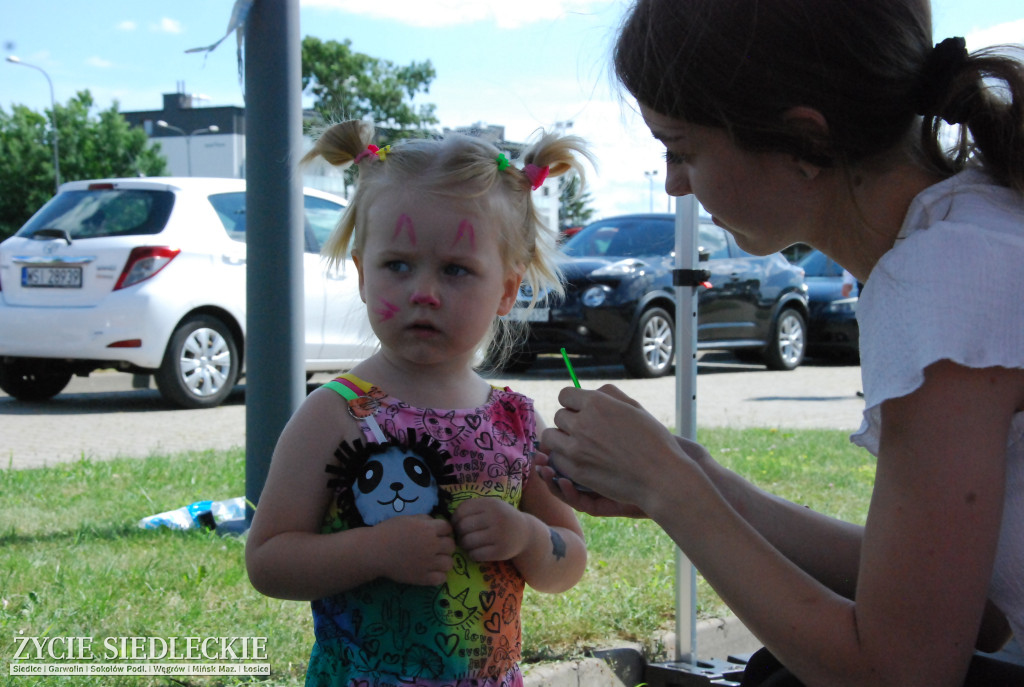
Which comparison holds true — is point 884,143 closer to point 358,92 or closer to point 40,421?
point 40,421

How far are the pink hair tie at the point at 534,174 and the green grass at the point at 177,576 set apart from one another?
1340 mm

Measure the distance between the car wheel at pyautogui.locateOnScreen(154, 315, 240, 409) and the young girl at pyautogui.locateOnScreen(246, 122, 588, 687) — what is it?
5348 millimetres

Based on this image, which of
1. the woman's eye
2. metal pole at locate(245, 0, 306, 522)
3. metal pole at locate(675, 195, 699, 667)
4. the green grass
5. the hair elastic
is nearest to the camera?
the woman's eye

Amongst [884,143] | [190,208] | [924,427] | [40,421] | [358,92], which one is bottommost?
[40,421]

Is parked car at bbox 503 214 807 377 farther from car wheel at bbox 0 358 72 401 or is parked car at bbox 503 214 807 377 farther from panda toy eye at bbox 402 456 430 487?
panda toy eye at bbox 402 456 430 487

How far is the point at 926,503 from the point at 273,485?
0.95m

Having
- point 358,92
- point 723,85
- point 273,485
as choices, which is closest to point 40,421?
point 273,485

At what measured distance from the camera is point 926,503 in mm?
1166

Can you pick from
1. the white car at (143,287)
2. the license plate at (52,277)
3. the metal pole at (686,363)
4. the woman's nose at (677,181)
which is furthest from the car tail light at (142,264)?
the woman's nose at (677,181)

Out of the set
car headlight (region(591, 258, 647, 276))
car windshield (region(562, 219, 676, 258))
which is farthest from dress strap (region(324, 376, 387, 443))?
car windshield (region(562, 219, 676, 258))

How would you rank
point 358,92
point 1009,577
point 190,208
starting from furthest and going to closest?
1. point 358,92
2. point 190,208
3. point 1009,577

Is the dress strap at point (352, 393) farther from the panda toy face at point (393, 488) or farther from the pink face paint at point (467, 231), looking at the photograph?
the pink face paint at point (467, 231)

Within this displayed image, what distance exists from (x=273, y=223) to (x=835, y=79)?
8.39 ft

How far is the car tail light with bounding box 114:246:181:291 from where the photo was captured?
22.3 feet
